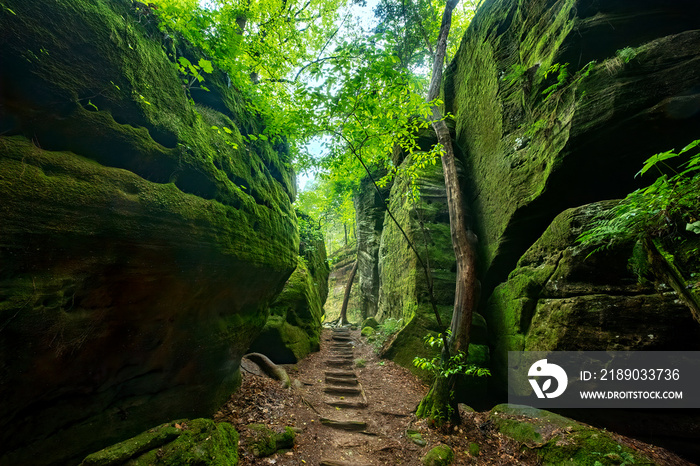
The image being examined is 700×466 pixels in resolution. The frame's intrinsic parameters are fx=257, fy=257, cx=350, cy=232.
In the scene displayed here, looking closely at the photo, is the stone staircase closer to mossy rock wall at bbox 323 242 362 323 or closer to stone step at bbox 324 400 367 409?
stone step at bbox 324 400 367 409

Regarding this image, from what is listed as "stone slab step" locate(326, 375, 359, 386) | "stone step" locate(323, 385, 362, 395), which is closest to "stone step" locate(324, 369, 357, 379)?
"stone slab step" locate(326, 375, 359, 386)

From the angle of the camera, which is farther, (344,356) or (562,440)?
(344,356)

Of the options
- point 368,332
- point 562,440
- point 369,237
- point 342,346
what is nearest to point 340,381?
point 342,346

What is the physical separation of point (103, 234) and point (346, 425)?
19.2ft

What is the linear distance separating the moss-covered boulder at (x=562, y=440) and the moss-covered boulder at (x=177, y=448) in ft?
16.5

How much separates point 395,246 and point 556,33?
9584 millimetres

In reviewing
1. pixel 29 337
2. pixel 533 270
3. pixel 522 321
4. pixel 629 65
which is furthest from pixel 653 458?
pixel 29 337

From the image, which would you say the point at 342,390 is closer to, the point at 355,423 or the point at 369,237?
the point at 355,423

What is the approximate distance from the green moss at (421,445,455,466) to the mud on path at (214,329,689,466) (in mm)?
147

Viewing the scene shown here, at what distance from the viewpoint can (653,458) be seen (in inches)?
153

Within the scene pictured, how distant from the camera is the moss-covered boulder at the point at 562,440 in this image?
380 cm

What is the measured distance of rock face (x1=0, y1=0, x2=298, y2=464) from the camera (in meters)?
2.48

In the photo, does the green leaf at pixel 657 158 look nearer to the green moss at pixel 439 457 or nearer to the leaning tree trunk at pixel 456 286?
the leaning tree trunk at pixel 456 286

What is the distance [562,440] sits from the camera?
430 cm
